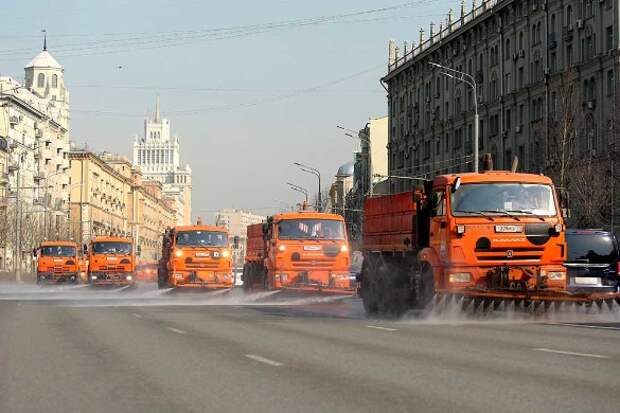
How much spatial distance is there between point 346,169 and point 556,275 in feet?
543

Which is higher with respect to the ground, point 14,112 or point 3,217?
point 14,112

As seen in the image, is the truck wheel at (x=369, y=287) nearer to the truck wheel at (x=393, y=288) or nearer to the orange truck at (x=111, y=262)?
the truck wheel at (x=393, y=288)

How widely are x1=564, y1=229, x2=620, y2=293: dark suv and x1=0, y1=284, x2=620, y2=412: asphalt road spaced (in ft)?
8.40

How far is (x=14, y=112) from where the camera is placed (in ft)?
393

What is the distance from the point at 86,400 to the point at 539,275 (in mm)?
14353

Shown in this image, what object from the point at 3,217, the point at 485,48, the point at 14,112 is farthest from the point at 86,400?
the point at 14,112

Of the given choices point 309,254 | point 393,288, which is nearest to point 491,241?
point 393,288

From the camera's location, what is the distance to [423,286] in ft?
79.4

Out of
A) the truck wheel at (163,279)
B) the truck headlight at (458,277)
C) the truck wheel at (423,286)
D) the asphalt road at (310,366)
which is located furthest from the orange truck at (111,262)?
the truck headlight at (458,277)

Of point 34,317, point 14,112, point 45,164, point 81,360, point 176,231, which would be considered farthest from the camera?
point 45,164

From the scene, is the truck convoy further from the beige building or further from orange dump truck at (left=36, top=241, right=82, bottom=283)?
the beige building

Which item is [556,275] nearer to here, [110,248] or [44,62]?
[110,248]

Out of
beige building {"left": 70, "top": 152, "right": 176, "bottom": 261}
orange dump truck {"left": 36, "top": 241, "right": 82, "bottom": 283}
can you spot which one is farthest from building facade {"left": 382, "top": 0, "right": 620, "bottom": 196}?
beige building {"left": 70, "top": 152, "right": 176, "bottom": 261}

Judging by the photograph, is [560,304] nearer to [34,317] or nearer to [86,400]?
[34,317]
